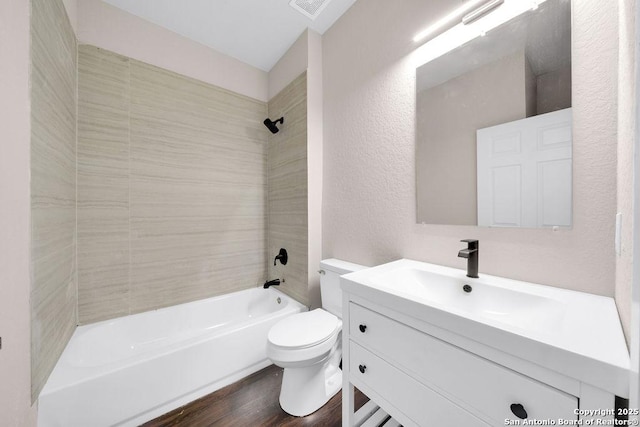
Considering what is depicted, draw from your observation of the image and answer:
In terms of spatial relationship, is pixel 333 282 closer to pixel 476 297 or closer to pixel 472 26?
pixel 476 297

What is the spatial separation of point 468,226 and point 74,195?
232 cm

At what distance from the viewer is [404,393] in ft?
2.59

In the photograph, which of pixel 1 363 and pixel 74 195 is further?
pixel 74 195

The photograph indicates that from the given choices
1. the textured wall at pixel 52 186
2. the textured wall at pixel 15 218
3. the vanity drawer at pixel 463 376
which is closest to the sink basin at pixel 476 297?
the vanity drawer at pixel 463 376

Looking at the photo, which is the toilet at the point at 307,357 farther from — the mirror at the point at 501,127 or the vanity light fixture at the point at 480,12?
the vanity light fixture at the point at 480,12

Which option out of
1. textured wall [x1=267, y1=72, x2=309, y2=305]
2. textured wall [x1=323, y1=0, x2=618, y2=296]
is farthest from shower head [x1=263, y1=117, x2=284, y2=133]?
textured wall [x1=323, y1=0, x2=618, y2=296]

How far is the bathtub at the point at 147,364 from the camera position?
1.06 metres

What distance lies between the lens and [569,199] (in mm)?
813

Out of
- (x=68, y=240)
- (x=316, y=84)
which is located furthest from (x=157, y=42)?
(x=68, y=240)

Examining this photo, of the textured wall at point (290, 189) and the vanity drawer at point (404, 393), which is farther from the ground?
the textured wall at point (290, 189)

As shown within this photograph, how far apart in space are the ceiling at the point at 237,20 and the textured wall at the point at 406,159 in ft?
0.73

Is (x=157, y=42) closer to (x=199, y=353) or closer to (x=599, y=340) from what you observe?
(x=199, y=353)

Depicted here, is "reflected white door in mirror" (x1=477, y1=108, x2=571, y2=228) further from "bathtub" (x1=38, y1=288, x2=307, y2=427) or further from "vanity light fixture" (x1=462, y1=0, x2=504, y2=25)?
"bathtub" (x1=38, y1=288, x2=307, y2=427)

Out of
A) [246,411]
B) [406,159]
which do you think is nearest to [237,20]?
[406,159]
